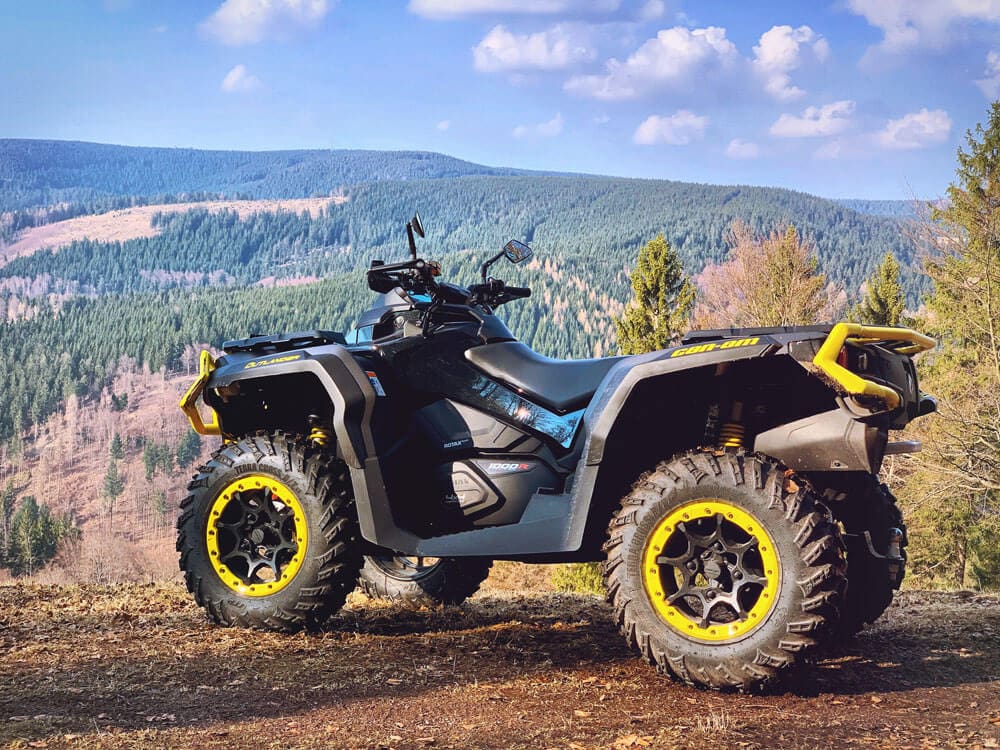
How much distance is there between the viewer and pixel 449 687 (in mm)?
4934

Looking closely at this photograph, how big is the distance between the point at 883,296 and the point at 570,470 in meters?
39.5

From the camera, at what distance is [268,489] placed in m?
6.12

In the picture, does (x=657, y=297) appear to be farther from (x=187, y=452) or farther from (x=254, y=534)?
(x=187, y=452)

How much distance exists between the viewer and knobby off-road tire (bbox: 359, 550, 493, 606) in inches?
286

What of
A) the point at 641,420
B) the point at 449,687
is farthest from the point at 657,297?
the point at 449,687

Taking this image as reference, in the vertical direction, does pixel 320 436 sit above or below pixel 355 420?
below

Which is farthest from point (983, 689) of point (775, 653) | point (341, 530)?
point (341, 530)

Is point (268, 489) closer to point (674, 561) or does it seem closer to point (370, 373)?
point (370, 373)

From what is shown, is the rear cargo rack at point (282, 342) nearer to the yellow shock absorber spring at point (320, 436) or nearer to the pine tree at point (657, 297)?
the yellow shock absorber spring at point (320, 436)

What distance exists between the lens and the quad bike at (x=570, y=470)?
4.68m

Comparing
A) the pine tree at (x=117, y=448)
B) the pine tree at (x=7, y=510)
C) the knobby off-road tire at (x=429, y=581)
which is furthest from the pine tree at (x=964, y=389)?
the pine tree at (x=117, y=448)

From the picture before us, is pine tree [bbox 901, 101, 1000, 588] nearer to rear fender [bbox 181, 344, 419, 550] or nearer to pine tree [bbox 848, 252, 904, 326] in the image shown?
pine tree [bbox 848, 252, 904, 326]

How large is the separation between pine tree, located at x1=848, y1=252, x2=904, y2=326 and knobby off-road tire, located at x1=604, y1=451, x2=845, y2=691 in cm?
3840

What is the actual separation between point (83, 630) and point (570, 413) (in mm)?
3276
